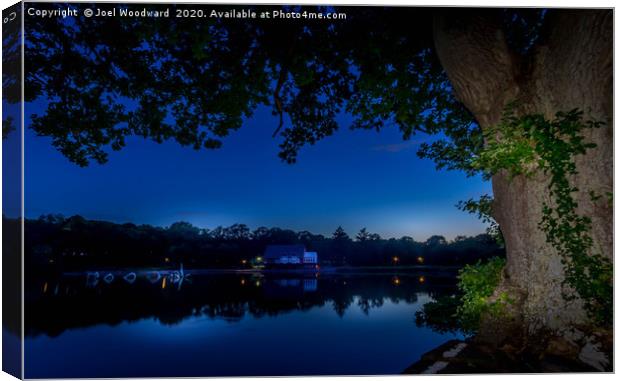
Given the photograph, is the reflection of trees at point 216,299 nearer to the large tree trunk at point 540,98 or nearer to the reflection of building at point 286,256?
the reflection of building at point 286,256

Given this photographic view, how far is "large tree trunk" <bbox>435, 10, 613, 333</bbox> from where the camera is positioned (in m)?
4.81

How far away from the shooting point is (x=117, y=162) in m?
8.13

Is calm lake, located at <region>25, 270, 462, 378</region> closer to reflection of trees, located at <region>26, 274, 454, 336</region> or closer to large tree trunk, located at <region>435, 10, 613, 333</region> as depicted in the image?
reflection of trees, located at <region>26, 274, 454, 336</region>

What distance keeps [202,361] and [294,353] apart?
9.04ft

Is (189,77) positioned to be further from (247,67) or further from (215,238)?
(215,238)

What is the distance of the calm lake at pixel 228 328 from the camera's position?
524 centimetres

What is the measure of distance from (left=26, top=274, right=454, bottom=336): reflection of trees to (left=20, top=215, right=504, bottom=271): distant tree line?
831mm

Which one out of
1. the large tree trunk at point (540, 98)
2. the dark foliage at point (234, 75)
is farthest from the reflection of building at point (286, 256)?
the large tree trunk at point (540, 98)

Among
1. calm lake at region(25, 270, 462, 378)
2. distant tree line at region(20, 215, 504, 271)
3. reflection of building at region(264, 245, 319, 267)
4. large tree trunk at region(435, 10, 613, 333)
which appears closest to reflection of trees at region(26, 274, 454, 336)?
calm lake at region(25, 270, 462, 378)

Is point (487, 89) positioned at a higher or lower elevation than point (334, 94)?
lower

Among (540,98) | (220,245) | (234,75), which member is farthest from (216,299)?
(540,98)

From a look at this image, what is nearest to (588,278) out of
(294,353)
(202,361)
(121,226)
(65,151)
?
(202,361)

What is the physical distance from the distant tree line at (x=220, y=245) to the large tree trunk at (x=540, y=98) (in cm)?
204

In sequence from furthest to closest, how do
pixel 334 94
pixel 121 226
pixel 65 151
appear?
1. pixel 121 226
2. pixel 334 94
3. pixel 65 151
